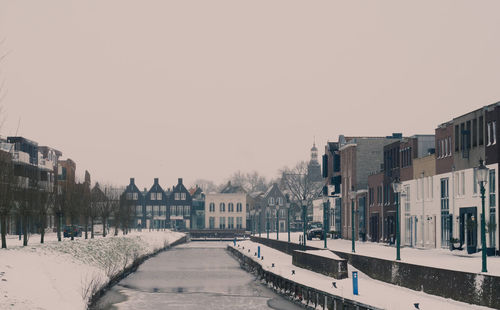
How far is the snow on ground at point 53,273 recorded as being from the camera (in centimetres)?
3200

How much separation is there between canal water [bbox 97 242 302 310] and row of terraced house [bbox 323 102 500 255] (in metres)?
11.5


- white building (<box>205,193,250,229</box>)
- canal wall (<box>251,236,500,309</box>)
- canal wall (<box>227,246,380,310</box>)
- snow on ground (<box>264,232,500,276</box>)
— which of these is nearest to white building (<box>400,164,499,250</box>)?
snow on ground (<box>264,232,500,276</box>)

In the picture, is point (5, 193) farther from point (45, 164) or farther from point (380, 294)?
point (45, 164)

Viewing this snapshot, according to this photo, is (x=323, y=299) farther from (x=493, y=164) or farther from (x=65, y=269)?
(x=493, y=164)

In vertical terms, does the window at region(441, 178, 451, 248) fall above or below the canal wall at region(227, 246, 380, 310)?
above

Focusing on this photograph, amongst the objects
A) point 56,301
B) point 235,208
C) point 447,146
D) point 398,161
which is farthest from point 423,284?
point 235,208

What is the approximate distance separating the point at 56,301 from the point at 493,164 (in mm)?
32581

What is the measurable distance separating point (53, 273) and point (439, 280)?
20.5 m

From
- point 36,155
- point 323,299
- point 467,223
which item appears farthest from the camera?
point 36,155

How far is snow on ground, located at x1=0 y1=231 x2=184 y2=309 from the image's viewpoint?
32.0 metres

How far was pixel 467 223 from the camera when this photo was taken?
59.8 meters

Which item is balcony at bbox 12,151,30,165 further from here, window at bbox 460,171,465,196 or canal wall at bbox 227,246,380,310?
window at bbox 460,171,465,196

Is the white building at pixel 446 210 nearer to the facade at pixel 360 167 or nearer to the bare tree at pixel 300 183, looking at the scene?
the facade at pixel 360 167

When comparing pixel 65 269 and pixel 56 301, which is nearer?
pixel 56 301
